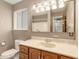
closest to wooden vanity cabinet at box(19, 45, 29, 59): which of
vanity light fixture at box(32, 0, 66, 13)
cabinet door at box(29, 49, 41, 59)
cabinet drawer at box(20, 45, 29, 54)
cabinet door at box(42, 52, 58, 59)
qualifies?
cabinet drawer at box(20, 45, 29, 54)

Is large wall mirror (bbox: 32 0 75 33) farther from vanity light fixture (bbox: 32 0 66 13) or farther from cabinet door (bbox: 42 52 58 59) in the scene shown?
cabinet door (bbox: 42 52 58 59)

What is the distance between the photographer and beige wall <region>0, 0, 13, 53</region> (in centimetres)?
356

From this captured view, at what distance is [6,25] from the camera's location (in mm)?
3701

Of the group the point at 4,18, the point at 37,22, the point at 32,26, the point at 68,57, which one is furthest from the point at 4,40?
the point at 68,57

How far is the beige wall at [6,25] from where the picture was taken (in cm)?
356

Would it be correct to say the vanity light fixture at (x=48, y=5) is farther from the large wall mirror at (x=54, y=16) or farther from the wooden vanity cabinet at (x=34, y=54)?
the wooden vanity cabinet at (x=34, y=54)

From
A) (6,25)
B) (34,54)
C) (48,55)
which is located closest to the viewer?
(48,55)

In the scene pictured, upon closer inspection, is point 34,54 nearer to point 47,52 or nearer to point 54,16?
point 47,52

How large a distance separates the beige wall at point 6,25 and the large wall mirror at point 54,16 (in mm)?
1329

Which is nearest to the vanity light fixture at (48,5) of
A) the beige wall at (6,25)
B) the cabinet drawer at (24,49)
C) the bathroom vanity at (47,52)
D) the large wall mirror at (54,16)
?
the large wall mirror at (54,16)

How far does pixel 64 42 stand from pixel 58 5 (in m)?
0.85

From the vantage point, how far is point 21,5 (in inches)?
135

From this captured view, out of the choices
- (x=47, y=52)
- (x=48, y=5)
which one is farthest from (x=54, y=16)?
(x=47, y=52)

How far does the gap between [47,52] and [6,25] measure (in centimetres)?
247
